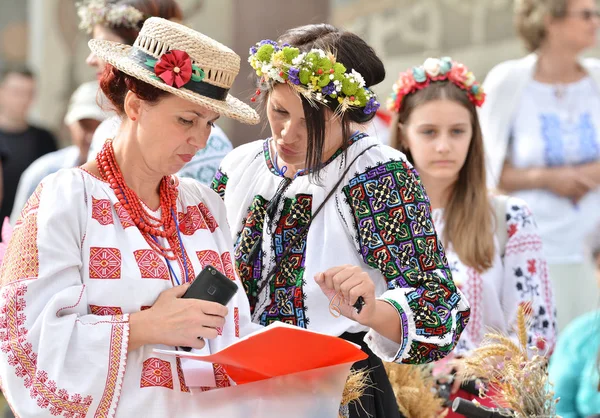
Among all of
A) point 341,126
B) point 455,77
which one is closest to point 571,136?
point 455,77

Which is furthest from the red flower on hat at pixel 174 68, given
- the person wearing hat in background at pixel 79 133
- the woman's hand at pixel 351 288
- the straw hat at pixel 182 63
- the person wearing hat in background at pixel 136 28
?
the person wearing hat in background at pixel 79 133

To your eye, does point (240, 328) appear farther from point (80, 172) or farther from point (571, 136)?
point (571, 136)

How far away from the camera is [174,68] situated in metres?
2.54

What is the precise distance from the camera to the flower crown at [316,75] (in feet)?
9.00

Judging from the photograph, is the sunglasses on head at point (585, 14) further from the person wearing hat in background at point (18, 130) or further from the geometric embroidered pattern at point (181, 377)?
the person wearing hat in background at point (18, 130)

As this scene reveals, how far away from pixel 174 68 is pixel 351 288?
696 millimetres

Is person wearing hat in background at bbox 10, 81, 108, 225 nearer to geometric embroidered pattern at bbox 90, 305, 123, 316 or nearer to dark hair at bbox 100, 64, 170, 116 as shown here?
dark hair at bbox 100, 64, 170, 116

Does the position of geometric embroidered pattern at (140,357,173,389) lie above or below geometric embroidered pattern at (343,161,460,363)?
below

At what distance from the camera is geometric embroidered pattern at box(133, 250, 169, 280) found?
247 centimetres

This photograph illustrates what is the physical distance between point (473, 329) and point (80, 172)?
6.03ft

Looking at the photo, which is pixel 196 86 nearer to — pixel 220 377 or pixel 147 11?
pixel 220 377

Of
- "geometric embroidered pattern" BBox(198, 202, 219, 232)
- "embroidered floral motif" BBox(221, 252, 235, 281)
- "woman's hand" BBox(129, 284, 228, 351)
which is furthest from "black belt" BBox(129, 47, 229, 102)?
"woman's hand" BBox(129, 284, 228, 351)

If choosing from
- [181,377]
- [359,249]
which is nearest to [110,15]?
[359,249]

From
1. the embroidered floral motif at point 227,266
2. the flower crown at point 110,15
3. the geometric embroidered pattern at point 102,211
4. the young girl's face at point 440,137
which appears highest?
the flower crown at point 110,15
